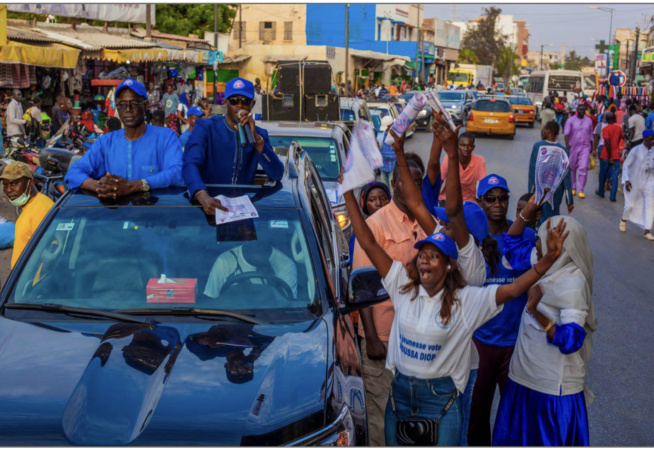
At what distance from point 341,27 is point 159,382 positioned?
71428mm

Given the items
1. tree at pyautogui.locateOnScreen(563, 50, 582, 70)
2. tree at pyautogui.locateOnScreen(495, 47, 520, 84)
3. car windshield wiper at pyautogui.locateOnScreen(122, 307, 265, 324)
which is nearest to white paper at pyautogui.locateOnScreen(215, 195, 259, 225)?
car windshield wiper at pyautogui.locateOnScreen(122, 307, 265, 324)

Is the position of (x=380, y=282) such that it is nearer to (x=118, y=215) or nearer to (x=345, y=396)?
(x=345, y=396)

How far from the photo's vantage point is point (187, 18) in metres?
52.6

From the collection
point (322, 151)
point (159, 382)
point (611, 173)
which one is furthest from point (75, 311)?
point (611, 173)

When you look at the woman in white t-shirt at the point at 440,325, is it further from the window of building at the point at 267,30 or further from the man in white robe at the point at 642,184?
the window of building at the point at 267,30

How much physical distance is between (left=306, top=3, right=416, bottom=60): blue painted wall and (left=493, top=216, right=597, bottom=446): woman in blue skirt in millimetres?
69992

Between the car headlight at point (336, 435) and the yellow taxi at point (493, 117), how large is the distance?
3041 centimetres

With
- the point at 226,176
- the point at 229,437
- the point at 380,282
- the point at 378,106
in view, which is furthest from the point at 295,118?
the point at 229,437

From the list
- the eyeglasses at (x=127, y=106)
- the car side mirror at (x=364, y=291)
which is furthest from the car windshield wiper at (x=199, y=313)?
the eyeglasses at (x=127, y=106)

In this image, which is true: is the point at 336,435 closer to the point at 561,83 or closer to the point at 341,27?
the point at 561,83

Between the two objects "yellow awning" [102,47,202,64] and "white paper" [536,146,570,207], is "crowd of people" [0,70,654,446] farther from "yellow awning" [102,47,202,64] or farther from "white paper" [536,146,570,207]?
"yellow awning" [102,47,202,64]

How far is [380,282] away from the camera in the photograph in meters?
4.24

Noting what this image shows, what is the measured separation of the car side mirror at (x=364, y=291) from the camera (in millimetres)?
4203

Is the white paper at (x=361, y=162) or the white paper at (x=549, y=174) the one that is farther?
the white paper at (x=549, y=174)
